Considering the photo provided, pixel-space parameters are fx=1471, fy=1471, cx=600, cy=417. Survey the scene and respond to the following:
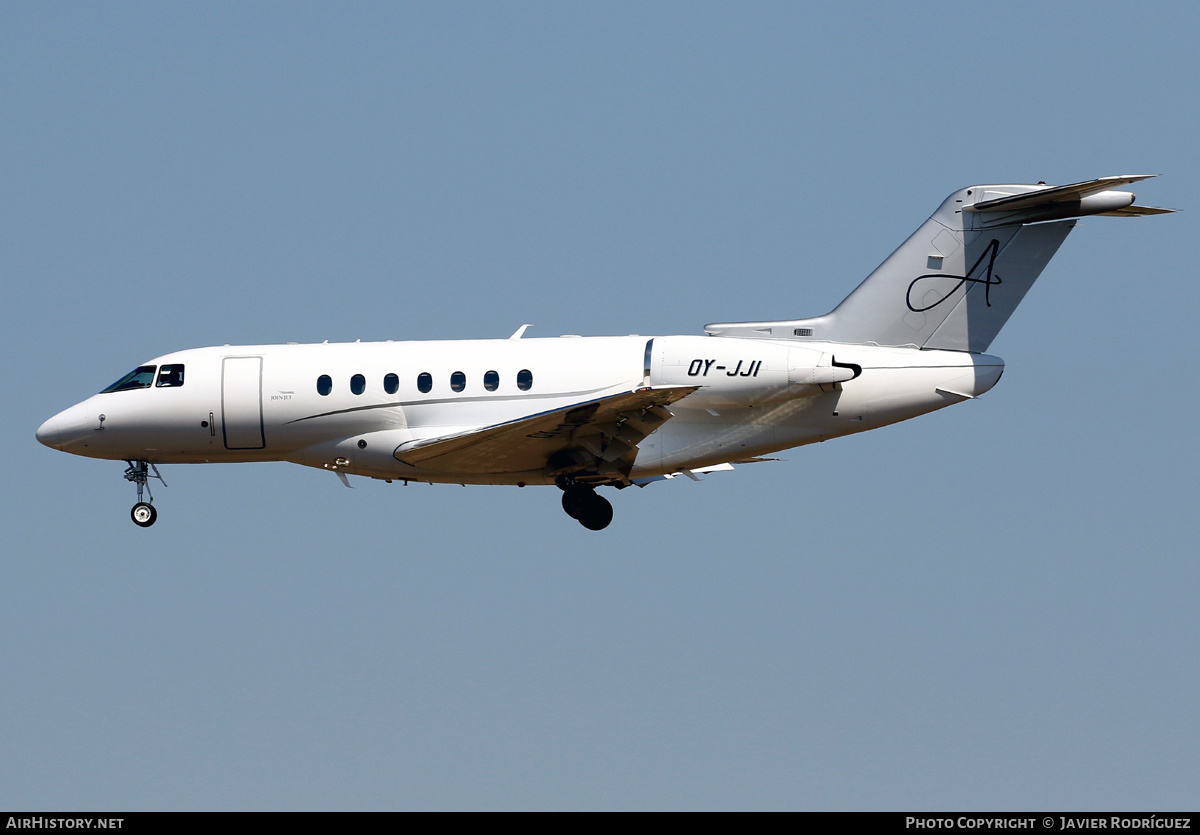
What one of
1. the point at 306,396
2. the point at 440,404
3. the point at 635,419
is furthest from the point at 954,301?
the point at 306,396

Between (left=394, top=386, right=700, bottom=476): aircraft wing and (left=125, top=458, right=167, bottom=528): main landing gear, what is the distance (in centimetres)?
493

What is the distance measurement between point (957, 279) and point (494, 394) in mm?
7946

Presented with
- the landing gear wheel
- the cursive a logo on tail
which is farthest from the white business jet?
the landing gear wheel

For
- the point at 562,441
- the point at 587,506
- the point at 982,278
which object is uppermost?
the point at 982,278

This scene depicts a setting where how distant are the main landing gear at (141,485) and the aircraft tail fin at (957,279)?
10144mm

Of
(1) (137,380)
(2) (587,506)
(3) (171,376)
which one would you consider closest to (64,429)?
(1) (137,380)

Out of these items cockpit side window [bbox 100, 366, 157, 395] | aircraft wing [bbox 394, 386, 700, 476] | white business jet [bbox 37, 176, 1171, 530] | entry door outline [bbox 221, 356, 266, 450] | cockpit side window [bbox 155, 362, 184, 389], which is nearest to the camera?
aircraft wing [bbox 394, 386, 700, 476]

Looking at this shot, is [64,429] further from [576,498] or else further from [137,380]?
[576,498]

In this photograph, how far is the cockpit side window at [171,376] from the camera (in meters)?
25.2

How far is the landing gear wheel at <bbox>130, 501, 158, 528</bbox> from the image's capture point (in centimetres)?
2577

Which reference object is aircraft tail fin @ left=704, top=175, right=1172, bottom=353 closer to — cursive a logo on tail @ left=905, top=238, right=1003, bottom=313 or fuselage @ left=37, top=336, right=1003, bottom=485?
cursive a logo on tail @ left=905, top=238, right=1003, bottom=313

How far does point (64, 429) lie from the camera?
25562 millimetres

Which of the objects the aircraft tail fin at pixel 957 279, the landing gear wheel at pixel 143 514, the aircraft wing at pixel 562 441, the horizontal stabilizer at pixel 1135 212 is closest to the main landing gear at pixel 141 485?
the landing gear wheel at pixel 143 514
